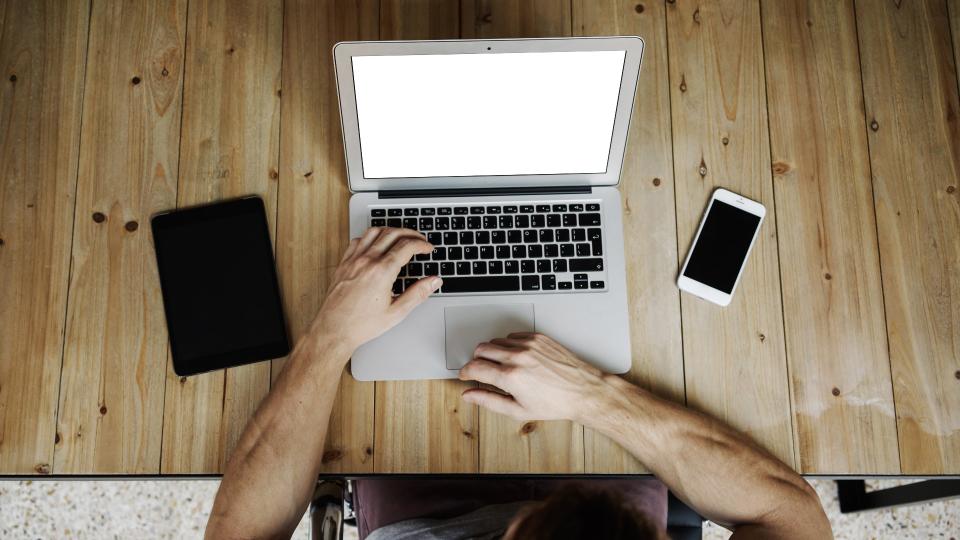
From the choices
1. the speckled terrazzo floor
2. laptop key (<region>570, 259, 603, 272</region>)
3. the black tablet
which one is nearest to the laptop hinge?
laptop key (<region>570, 259, 603, 272</region>)

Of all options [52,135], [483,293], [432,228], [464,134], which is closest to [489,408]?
[483,293]

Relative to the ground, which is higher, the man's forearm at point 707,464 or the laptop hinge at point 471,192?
the laptop hinge at point 471,192

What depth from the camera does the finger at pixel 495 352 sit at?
→ 87 centimetres

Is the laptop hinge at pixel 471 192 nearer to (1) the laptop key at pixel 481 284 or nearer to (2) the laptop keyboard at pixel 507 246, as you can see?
(2) the laptop keyboard at pixel 507 246

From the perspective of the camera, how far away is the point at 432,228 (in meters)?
0.96

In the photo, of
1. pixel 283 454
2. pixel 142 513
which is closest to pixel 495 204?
pixel 283 454

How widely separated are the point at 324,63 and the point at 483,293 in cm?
47

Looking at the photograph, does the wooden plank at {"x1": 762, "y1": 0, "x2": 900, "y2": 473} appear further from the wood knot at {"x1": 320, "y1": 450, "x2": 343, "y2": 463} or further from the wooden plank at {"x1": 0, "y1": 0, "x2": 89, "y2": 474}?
the wooden plank at {"x1": 0, "y1": 0, "x2": 89, "y2": 474}

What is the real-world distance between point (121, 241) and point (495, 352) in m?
0.62

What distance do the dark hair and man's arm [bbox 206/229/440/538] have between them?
0.38m

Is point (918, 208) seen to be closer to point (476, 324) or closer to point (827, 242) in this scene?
point (827, 242)

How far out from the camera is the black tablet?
0.94 metres

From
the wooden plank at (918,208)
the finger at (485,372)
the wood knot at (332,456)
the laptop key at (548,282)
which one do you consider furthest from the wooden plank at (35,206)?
the wooden plank at (918,208)

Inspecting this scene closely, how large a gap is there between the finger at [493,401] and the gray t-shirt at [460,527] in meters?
0.15
